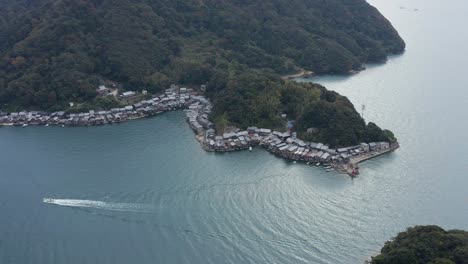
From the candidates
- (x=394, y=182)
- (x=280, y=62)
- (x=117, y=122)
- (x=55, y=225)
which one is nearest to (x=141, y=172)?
(x=55, y=225)

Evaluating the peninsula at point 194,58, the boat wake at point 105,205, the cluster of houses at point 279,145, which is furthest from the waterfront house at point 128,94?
the boat wake at point 105,205

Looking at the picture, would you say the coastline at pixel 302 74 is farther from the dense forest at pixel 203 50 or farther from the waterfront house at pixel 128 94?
the waterfront house at pixel 128 94

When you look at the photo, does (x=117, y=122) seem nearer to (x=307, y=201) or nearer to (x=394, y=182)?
(x=307, y=201)

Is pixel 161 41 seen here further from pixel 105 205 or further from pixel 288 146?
pixel 105 205

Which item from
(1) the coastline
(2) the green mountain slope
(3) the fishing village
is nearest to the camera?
(3) the fishing village

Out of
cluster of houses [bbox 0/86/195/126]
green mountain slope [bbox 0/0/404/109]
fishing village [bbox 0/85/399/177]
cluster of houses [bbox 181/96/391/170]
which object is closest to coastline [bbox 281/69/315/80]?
green mountain slope [bbox 0/0/404/109]

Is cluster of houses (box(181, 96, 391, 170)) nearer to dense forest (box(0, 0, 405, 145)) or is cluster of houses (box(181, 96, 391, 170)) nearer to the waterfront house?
dense forest (box(0, 0, 405, 145))

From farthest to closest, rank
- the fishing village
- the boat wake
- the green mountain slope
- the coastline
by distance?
the coastline < the green mountain slope < the fishing village < the boat wake
